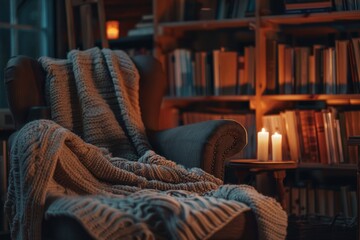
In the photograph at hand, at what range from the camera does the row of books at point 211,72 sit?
3.62m

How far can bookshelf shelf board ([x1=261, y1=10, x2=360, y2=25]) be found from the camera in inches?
132

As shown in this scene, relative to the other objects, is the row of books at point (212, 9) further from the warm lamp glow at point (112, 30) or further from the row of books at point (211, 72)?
the warm lamp glow at point (112, 30)

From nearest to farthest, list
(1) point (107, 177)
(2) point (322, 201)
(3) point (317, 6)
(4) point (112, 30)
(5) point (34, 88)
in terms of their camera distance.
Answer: (1) point (107, 177)
(5) point (34, 88)
(3) point (317, 6)
(2) point (322, 201)
(4) point (112, 30)

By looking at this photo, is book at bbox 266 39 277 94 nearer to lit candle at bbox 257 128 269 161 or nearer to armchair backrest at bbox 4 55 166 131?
lit candle at bbox 257 128 269 161

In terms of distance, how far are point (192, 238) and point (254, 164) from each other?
1.00 metres

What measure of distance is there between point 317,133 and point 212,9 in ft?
2.69

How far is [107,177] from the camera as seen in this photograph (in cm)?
247

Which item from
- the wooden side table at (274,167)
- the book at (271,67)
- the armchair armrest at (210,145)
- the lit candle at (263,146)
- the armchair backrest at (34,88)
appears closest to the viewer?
the armchair armrest at (210,145)

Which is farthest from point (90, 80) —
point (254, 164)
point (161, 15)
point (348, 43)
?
point (348, 43)

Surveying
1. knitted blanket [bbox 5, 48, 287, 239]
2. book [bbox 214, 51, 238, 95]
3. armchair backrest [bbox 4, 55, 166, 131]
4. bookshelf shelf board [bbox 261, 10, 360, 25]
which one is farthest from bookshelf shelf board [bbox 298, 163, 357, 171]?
knitted blanket [bbox 5, 48, 287, 239]

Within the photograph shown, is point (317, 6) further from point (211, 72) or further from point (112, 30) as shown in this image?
point (112, 30)

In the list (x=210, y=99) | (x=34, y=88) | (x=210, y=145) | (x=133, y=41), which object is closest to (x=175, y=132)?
(x=210, y=145)

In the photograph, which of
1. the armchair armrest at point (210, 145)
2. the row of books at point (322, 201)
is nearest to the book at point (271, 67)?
the row of books at point (322, 201)

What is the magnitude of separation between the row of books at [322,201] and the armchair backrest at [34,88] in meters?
0.89
